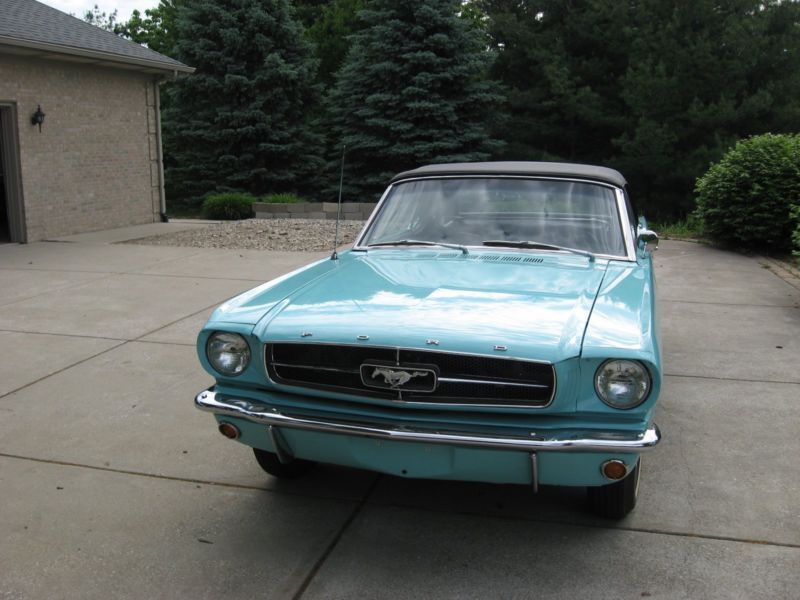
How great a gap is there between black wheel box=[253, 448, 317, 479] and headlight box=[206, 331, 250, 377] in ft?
1.94

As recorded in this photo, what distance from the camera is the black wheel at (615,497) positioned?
3.32 metres

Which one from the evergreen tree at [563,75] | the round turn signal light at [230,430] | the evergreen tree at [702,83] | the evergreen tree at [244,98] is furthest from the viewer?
the evergreen tree at [563,75]

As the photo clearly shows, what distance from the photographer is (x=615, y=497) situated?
336 centimetres

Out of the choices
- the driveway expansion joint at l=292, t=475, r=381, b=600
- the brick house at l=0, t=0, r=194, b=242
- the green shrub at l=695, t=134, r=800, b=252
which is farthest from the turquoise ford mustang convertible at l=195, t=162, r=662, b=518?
the brick house at l=0, t=0, r=194, b=242

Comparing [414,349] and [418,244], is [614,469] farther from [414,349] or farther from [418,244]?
[418,244]

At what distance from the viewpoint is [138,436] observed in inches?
175

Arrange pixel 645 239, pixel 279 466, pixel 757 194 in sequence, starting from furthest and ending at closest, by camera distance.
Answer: pixel 757 194 < pixel 645 239 < pixel 279 466

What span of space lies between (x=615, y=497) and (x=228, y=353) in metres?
1.74

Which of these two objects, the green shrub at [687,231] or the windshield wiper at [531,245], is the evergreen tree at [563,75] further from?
the windshield wiper at [531,245]

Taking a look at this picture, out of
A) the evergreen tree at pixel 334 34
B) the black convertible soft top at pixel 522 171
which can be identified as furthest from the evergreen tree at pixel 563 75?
the black convertible soft top at pixel 522 171

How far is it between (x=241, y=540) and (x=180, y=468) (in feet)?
2.79

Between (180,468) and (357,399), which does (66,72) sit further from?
(357,399)

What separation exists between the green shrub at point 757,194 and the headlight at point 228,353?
407 inches

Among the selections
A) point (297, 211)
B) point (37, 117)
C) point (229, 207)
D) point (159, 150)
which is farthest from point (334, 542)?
point (229, 207)
